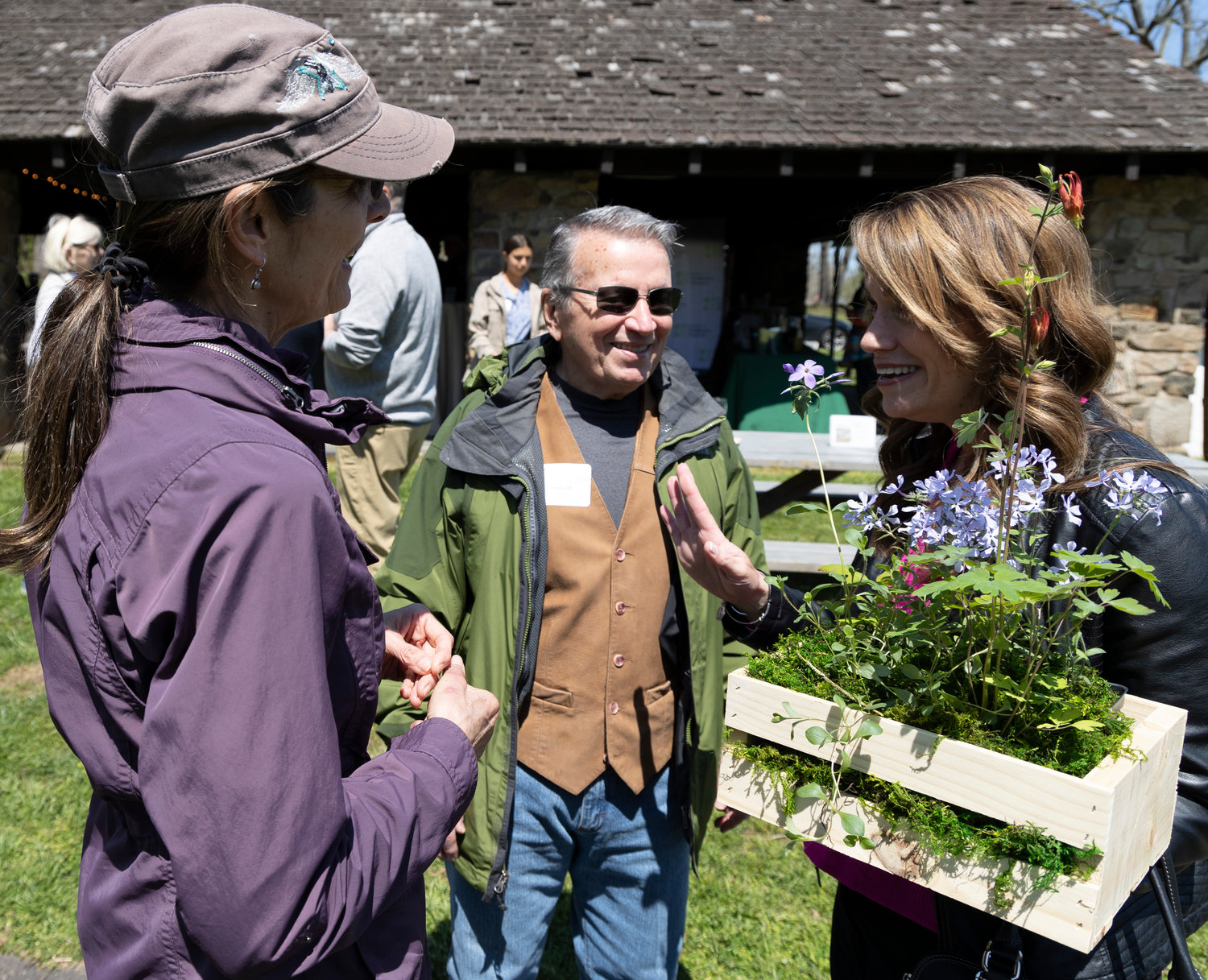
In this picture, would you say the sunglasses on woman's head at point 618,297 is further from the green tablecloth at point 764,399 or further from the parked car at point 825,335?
the parked car at point 825,335

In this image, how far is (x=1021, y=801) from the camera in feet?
3.67

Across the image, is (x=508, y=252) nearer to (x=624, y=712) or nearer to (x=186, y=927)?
(x=624, y=712)

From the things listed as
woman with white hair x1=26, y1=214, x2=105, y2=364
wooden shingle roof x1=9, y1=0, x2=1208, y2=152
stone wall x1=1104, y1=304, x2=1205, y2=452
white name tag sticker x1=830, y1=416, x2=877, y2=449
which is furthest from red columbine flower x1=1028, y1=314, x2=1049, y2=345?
stone wall x1=1104, y1=304, x2=1205, y2=452

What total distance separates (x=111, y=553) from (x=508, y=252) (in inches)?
288

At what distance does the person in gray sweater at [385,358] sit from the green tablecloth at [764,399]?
18.5 feet

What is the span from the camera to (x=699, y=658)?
2107 millimetres

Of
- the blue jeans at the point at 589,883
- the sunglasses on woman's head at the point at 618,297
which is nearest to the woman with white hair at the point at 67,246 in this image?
the sunglasses on woman's head at the point at 618,297

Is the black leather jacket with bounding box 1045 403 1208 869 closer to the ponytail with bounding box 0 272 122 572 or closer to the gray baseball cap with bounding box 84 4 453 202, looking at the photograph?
the gray baseball cap with bounding box 84 4 453 202

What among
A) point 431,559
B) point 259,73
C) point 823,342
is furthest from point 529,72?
point 259,73

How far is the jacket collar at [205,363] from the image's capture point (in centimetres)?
102

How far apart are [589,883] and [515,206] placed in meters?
7.88

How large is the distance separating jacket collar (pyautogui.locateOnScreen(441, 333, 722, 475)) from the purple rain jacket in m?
0.93

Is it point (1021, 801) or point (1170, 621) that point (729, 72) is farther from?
point (1021, 801)

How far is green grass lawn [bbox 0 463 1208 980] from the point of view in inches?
112
